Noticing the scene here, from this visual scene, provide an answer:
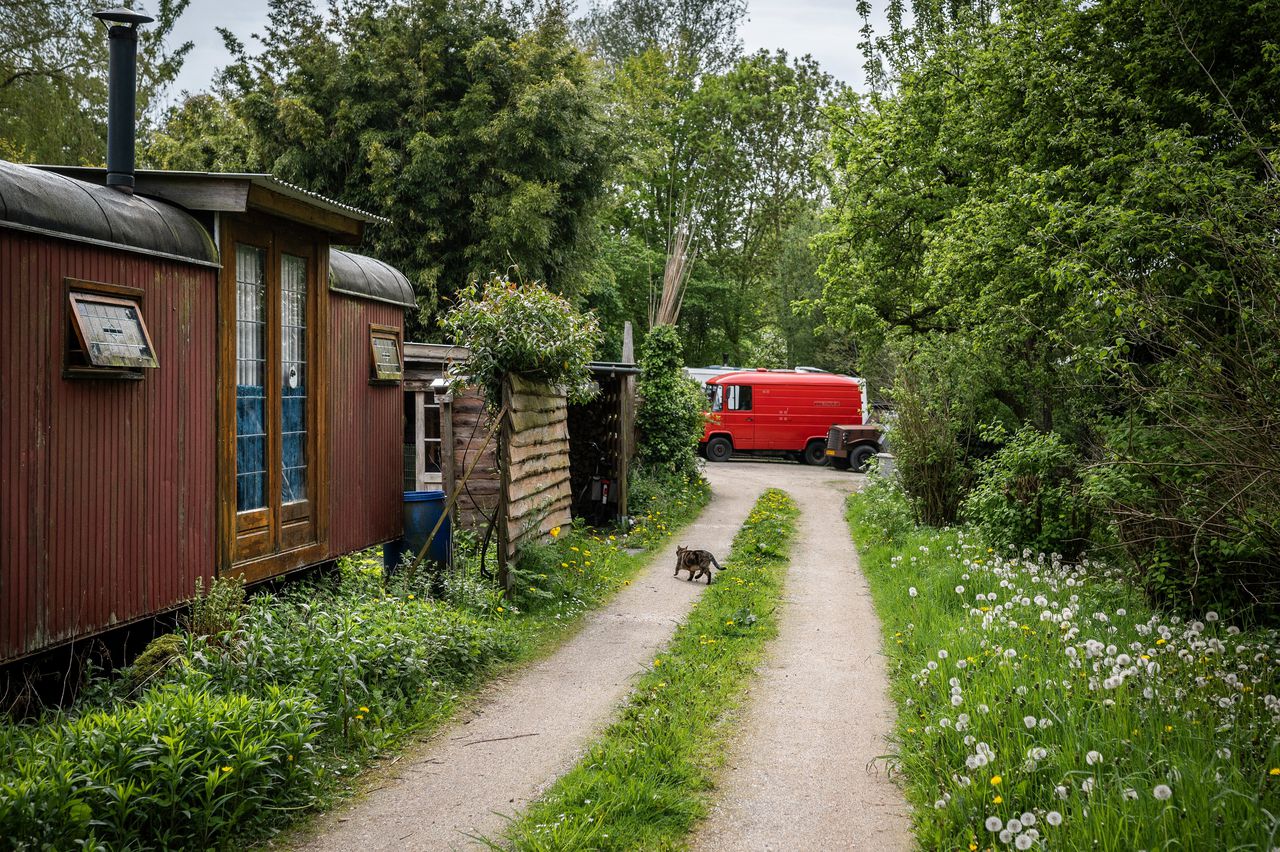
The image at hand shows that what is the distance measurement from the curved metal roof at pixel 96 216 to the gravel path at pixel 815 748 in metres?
4.66

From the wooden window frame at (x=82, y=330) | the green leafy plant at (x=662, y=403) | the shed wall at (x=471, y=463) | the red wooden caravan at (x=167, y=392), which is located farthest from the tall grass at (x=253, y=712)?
the green leafy plant at (x=662, y=403)

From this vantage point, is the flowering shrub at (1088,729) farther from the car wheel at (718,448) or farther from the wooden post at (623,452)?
the car wheel at (718,448)

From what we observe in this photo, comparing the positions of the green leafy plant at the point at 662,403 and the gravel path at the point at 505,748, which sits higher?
the green leafy plant at the point at 662,403

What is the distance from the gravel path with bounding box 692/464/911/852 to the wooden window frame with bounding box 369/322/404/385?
4518 mm

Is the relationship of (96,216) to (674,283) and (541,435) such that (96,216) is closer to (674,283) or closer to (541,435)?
(541,435)

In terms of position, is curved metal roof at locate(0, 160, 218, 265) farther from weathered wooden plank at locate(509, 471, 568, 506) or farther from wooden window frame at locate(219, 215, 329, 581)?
weathered wooden plank at locate(509, 471, 568, 506)

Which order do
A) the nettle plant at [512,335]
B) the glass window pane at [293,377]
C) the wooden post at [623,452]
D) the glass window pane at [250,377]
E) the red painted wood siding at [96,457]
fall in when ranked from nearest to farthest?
1. the red painted wood siding at [96,457]
2. the glass window pane at [250,377]
3. the glass window pane at [293,377]
4. the nettle plant at [512,335]
5. the wooden post at [623,452]

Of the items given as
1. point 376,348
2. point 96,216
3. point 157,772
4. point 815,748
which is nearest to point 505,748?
point 815,748

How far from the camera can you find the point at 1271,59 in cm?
863

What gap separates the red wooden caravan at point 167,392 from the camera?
5117mm

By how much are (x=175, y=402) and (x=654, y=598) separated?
16.4ft

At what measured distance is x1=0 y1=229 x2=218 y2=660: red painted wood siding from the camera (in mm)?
5012

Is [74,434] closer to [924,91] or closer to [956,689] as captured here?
[956,689]

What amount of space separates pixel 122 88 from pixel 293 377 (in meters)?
2.43
